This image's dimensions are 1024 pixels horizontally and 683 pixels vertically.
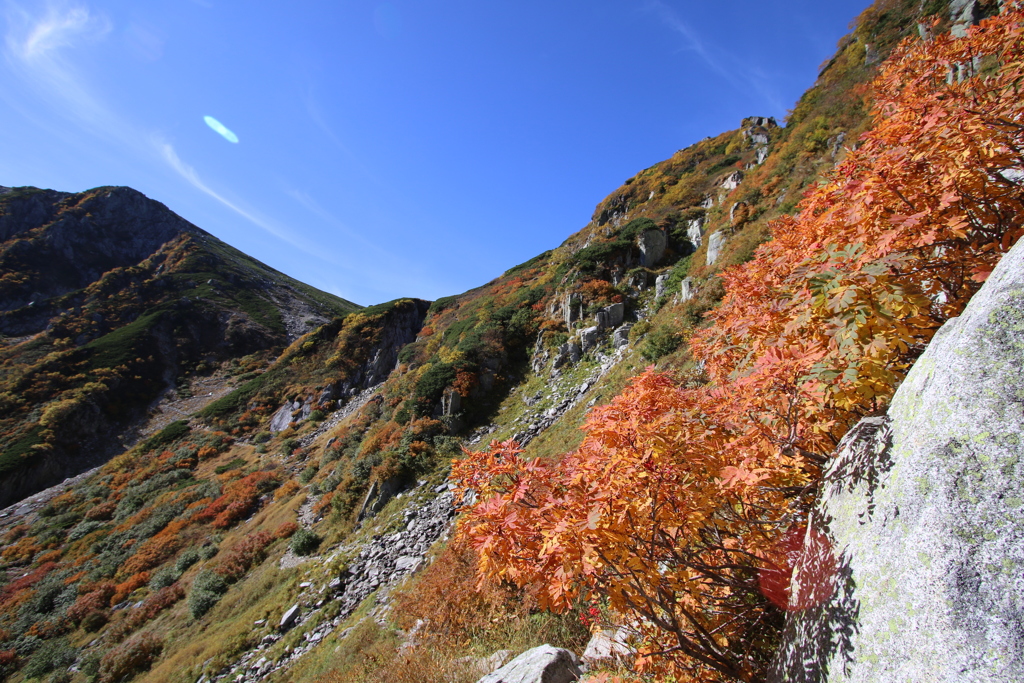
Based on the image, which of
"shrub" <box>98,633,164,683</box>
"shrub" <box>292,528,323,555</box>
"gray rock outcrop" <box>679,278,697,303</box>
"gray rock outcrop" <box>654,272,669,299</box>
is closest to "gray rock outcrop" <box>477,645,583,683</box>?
"shrub" <box>292,528,323,555</box>

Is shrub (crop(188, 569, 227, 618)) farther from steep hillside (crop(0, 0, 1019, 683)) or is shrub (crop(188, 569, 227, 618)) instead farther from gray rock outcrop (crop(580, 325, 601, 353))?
gray rock outcrop (crop(580, 325, 601, 353))

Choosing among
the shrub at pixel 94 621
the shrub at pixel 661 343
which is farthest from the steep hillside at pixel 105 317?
the shrub at pixel 661 343

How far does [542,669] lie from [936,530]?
4375 millimetres

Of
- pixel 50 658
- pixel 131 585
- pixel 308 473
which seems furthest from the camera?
pixel 308 473

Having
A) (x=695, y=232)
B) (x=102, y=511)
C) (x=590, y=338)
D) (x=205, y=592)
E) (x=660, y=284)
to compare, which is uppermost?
(x=695, y=232)

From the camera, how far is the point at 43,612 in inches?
669

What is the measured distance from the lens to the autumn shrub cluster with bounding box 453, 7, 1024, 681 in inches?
111

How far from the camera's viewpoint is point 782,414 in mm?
3379

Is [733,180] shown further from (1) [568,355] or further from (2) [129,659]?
(2) [129,659]

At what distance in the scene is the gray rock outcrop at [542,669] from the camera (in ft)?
15.1

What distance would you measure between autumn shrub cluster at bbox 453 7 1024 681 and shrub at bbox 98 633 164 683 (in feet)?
54.6

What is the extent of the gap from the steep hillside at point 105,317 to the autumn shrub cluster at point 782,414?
4728 centimetres

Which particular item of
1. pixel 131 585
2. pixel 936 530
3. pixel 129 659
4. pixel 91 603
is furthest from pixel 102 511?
pixel 936 530

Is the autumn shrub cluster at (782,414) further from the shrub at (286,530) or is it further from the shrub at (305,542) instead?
the shrub at (286,530)
